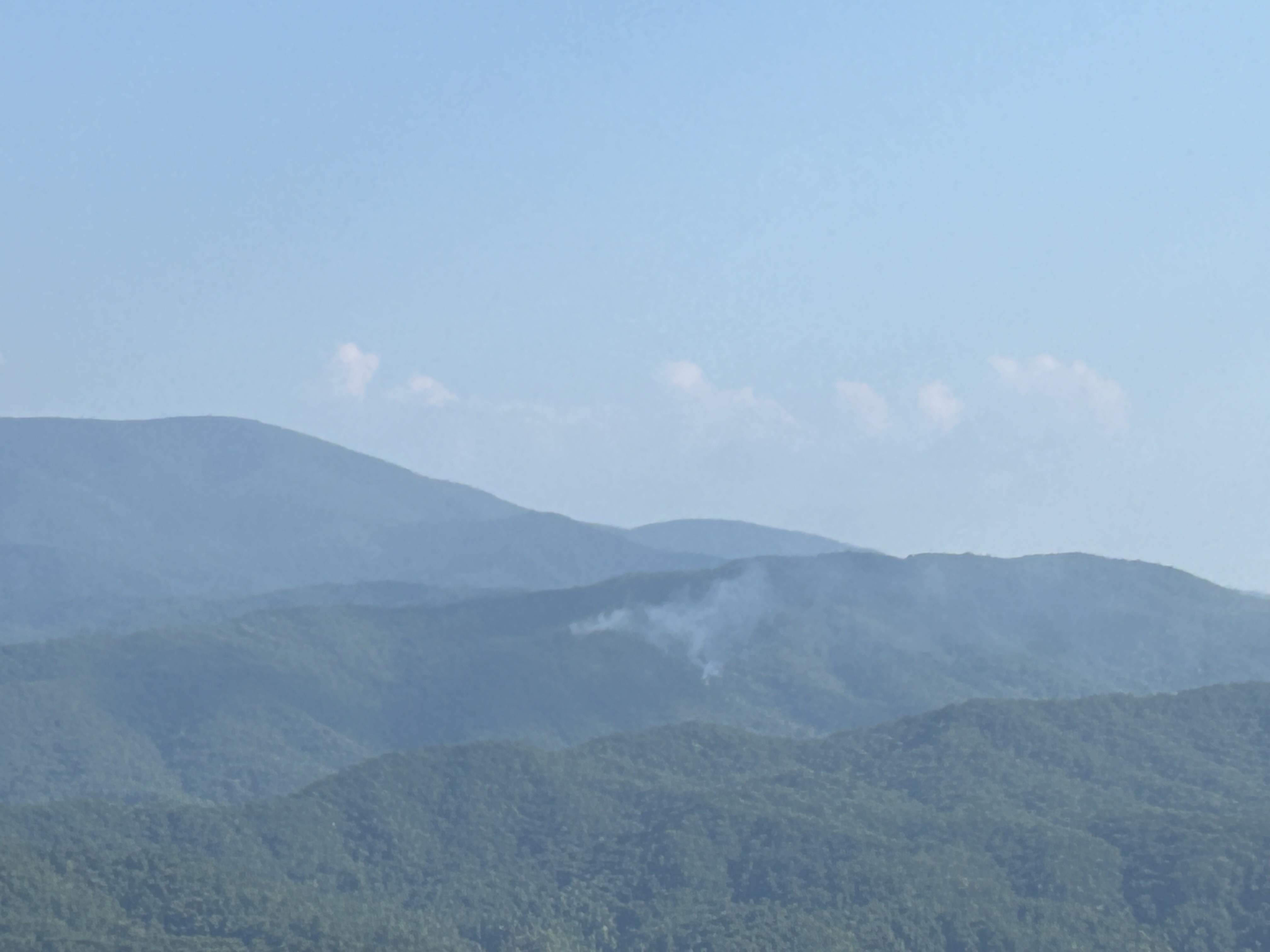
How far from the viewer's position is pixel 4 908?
293ft

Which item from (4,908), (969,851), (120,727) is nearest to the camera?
(4,908)

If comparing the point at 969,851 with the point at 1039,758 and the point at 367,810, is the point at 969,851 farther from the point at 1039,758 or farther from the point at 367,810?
the point at 367,810

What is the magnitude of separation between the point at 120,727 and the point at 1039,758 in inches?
4184

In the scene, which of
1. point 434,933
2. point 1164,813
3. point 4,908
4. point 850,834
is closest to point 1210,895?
point 1164,813

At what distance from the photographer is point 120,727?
192 meters

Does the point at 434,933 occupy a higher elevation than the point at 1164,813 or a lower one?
lower

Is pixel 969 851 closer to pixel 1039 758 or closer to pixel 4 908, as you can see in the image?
pixel 1039 758

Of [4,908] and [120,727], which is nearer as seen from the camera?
[4,908]

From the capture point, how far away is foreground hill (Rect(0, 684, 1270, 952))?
95.4 meters

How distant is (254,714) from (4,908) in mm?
108913

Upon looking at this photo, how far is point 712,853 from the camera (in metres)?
Result: 109

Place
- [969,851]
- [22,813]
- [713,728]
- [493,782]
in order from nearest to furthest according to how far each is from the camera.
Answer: [969,851], [22,813], [493,782], [713,728]

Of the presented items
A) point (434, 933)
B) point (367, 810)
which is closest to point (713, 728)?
point (367, 810)

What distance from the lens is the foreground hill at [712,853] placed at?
95.4 meters
